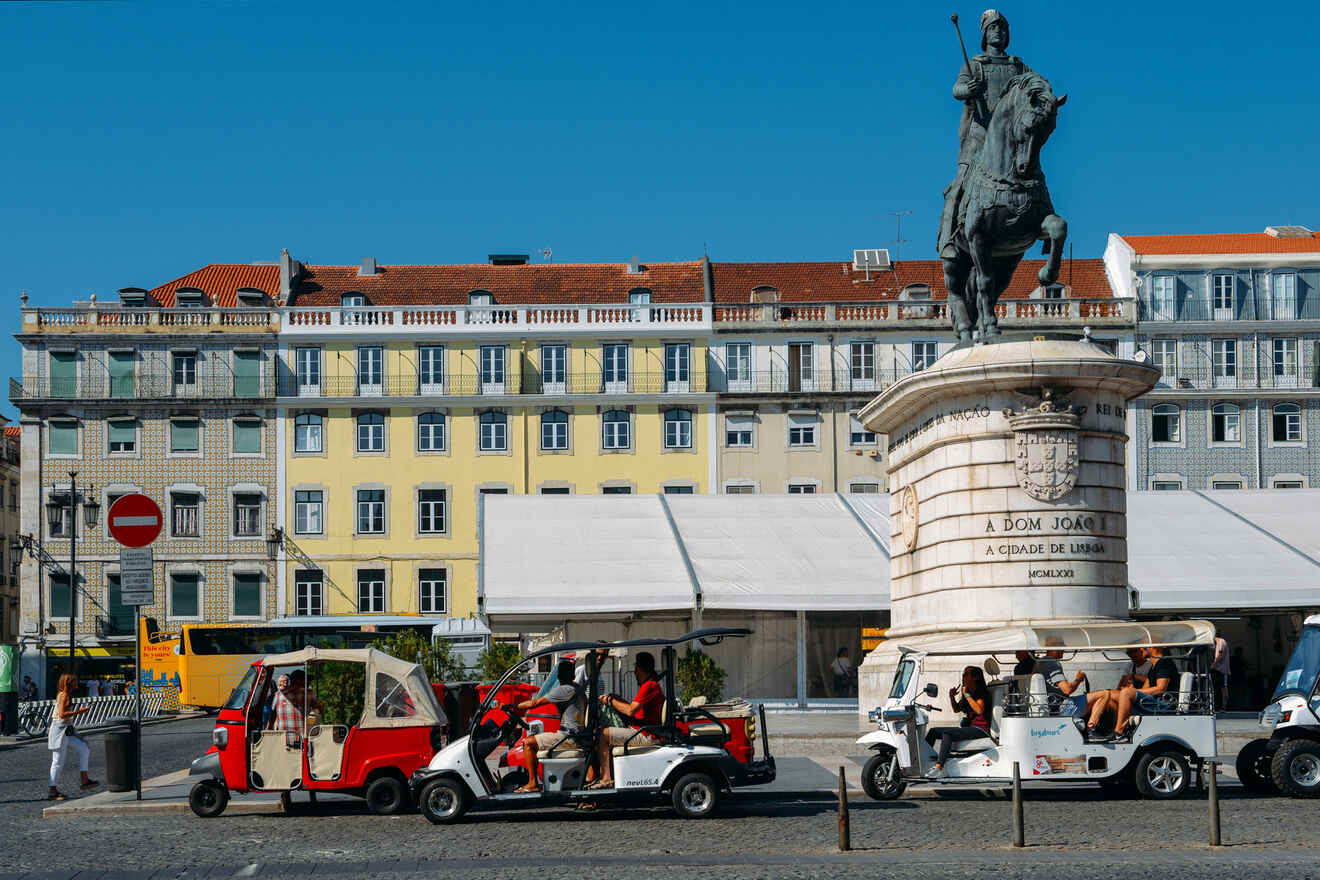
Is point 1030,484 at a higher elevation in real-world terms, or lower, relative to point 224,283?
lower

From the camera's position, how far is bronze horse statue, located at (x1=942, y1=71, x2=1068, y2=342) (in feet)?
72.4

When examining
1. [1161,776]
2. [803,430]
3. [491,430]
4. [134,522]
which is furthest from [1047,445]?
[491,430]

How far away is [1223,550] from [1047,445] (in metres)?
13.1

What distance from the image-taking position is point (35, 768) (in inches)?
→ 1072

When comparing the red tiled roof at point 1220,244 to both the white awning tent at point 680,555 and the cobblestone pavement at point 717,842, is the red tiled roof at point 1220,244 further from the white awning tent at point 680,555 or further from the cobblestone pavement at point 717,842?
the cobblestone pavement at point 717,842

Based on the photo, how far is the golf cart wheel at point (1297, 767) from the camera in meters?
17.2

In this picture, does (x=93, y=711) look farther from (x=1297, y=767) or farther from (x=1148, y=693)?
(x=1297, y=767)

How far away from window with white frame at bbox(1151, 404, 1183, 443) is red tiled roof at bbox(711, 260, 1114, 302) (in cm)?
520

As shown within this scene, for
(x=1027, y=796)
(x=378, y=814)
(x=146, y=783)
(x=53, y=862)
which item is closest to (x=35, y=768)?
(x=146, y=783)

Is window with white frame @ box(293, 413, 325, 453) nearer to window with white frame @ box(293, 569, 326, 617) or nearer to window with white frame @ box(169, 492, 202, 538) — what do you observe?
window with white frame @ box(169, 492, 202, 538)

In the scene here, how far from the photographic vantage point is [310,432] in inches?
2494

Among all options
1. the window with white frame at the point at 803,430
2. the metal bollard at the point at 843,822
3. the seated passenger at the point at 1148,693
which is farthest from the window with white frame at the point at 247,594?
the metal bollard at the point at 843,822

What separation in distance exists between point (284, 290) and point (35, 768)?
40.7 metres

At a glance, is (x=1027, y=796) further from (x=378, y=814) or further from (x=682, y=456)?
(x=682, y=456)
